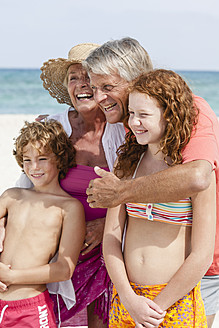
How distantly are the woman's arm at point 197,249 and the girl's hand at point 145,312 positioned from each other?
0.04 m

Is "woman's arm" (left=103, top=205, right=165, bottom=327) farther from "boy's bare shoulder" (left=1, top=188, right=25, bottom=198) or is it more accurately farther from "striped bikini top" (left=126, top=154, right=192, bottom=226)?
"boy's bare shoulder" (left=1, top=188, right=25, bottom=198)

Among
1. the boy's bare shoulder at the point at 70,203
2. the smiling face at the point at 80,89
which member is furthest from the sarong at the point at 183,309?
the smiling face at the point at 80,89

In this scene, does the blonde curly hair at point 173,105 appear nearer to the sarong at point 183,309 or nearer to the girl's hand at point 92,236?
the sarong at point 183,309

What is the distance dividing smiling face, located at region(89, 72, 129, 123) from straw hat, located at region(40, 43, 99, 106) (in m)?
0.49

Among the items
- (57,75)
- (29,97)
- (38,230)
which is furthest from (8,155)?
(29,97)

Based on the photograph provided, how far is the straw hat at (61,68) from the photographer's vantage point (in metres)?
3.12

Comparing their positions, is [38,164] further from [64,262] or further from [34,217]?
[64,262]

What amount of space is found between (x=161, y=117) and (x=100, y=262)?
129cm

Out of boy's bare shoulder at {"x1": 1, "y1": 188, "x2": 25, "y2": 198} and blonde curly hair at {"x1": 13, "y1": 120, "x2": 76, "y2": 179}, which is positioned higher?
blonde curly hair at {"x1": 13, "y1": 120, "x2": 76, "y2": 179}

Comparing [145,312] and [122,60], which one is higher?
[122,60]

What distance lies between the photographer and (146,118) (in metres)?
2.28

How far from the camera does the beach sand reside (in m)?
7.41

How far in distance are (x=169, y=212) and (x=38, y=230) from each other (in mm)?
996

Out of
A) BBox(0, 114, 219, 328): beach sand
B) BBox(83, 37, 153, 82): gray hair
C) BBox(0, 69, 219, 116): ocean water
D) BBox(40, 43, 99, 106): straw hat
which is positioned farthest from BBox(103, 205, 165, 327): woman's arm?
BBox(0, 69, 219, 116): ocean water
